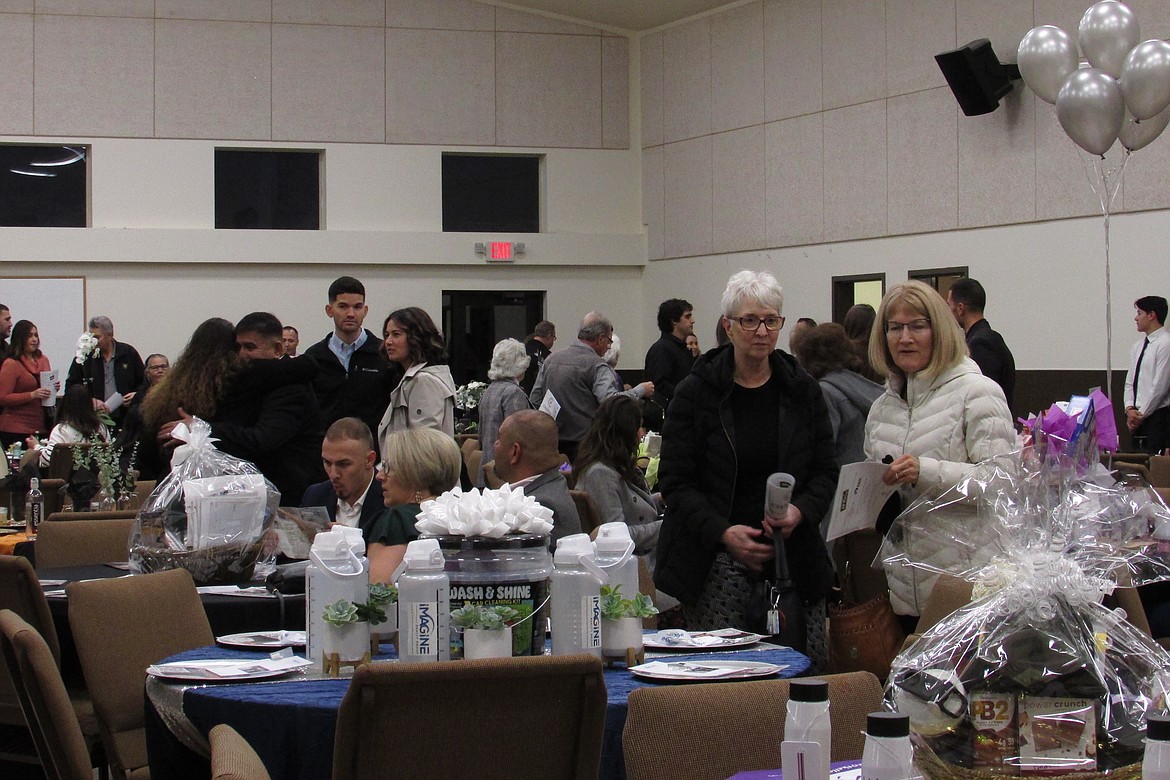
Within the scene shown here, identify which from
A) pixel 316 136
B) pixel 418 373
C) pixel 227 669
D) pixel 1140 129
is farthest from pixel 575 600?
pixel 316 136

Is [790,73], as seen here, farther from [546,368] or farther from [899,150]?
[546,368]

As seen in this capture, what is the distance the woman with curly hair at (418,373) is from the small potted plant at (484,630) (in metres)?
3.25

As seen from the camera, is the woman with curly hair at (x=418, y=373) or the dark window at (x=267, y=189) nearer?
the woman with curly hair at (x=418, y=373)

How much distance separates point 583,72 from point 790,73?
2916 mm

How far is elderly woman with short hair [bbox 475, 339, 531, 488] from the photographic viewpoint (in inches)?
299

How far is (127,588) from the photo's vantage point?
3.52 metres

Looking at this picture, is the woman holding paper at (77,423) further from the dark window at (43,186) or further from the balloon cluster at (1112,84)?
the dark window at (43,186)

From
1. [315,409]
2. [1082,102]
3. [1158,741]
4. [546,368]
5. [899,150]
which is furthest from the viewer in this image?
[899,150]

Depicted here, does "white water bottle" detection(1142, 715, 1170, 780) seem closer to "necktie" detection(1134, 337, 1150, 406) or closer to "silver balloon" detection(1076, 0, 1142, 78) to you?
"silver balloon" detection(1076, 0, 1142, 78)

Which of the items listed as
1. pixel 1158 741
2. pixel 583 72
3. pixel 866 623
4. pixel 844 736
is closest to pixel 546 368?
pixel 866 623

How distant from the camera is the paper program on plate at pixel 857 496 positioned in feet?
12.6

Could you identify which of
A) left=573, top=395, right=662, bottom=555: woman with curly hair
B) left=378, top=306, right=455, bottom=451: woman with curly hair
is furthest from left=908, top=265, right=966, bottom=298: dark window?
left=573, top=395, right=662, bottom=555: woman with curly hair

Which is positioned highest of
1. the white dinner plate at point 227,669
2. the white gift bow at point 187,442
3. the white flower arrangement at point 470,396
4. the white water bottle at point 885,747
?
the white flower arrangement at point 470,396

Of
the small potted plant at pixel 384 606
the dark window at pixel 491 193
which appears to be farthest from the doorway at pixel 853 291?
the small potted plant at pixel 384 606
